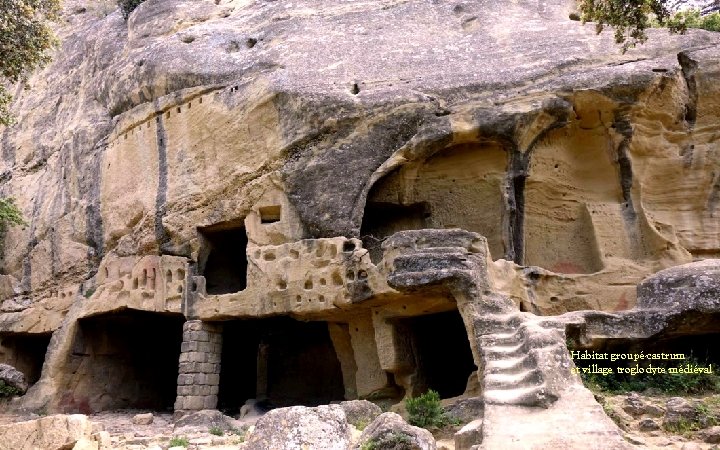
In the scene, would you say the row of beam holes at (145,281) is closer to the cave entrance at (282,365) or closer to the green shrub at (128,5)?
the cave entrance at (282,365)

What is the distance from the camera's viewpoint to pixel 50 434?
25.6 feet

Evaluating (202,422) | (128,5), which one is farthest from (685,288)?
(128,5)

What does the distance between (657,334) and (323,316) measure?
17.9 feet

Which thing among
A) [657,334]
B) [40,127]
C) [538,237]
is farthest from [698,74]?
[40,127]

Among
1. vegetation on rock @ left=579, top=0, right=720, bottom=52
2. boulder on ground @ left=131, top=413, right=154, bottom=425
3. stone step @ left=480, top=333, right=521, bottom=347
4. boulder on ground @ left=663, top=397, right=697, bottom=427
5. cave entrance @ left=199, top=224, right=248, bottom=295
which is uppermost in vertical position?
vegetation on rock @ left=579, top=0, right=720, bottom=52

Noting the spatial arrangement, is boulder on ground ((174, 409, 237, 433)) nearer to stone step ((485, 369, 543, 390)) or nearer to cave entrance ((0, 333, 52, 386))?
stone step ((485, 369, 543, 390))

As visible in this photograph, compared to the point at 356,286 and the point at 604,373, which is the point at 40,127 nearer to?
the point at 356,286

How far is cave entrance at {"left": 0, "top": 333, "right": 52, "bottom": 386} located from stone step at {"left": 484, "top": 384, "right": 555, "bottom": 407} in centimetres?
1224

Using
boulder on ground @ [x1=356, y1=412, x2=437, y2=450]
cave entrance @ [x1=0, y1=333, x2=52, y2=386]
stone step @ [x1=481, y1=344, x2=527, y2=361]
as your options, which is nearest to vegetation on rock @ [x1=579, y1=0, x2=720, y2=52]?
stone step @ [x1=481, y1=344, x2=527, y2=361]

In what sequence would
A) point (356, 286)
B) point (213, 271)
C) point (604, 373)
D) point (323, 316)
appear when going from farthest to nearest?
point (213, 271), point (323, 316), point (356, 286), point (604, 373)

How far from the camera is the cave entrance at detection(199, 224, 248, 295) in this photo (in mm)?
14094

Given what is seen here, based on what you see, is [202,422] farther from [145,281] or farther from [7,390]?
[7,390]

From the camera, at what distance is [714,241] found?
42.9ft

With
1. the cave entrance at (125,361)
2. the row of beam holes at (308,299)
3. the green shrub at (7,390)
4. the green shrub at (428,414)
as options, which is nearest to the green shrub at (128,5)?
the cave entrance at (125,361)
